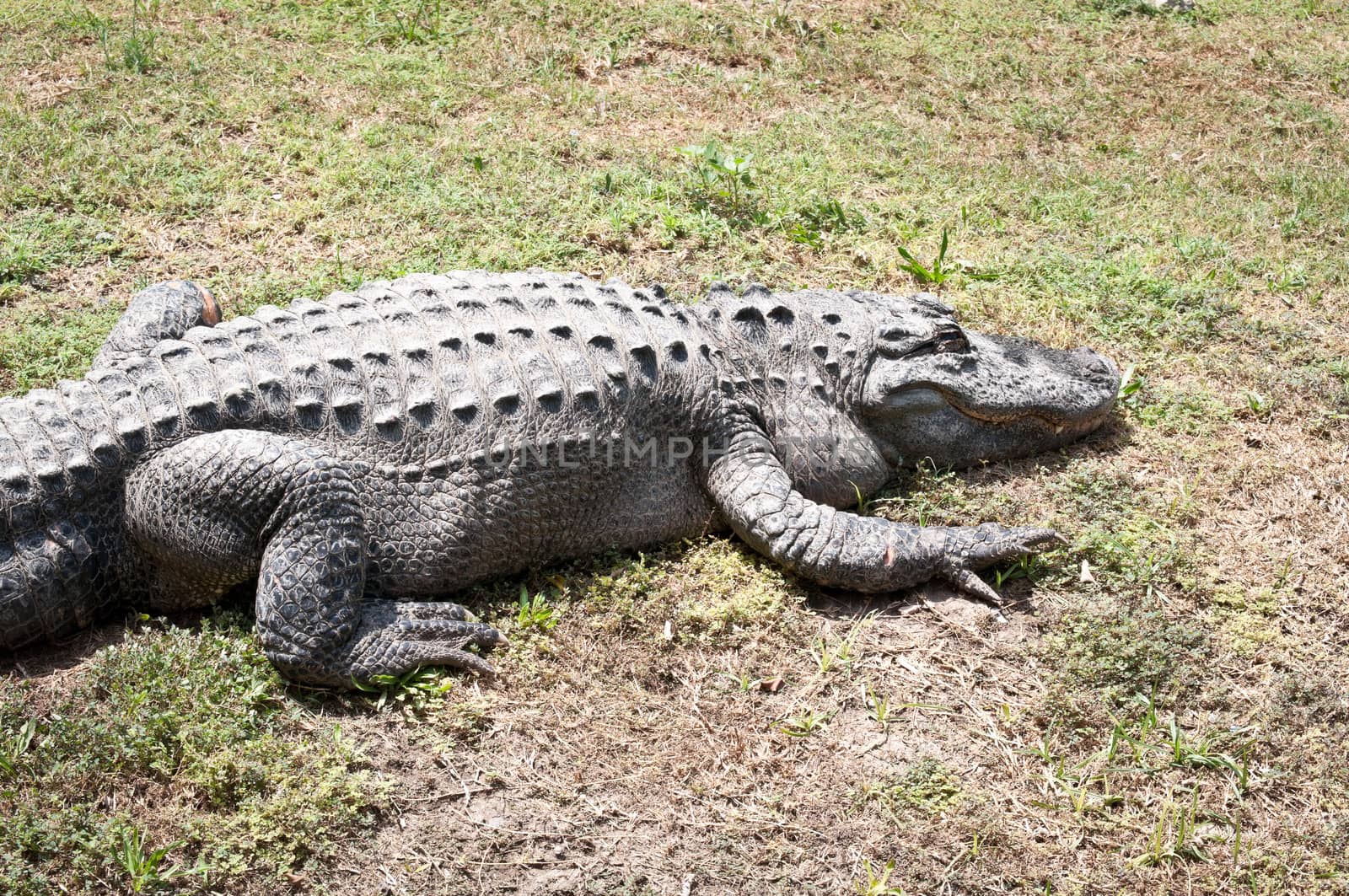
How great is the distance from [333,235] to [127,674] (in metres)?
3.23

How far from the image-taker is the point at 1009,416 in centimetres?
546

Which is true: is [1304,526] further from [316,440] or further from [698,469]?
[316,440]

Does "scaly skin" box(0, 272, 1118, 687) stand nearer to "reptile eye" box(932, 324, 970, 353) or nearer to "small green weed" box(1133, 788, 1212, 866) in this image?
"reptile eye" box(932, 324, 970, 353)

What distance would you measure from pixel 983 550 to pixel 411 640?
7.74 ft

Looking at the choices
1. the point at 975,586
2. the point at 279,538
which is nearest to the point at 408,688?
the point at 279,538

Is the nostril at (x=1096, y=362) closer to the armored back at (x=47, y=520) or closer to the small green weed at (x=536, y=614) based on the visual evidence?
the small green weed at (x=536, y=614)

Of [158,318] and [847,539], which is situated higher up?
[158,318]

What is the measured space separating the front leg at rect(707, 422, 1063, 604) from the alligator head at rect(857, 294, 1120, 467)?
0.58 m

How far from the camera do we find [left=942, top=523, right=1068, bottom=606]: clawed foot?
4836 mm

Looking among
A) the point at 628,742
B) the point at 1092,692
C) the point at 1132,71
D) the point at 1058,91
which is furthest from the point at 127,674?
the point at 1132,71

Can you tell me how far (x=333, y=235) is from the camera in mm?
6660

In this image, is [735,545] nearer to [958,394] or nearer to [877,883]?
[958,394]

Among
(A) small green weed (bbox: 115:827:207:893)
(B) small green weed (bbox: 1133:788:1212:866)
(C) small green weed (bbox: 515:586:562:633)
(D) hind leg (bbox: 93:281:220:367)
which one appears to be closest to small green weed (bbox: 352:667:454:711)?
(C) small green weed (bbox: 515:586:562:633)

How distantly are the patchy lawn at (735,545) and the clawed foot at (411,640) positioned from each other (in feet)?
0.38
